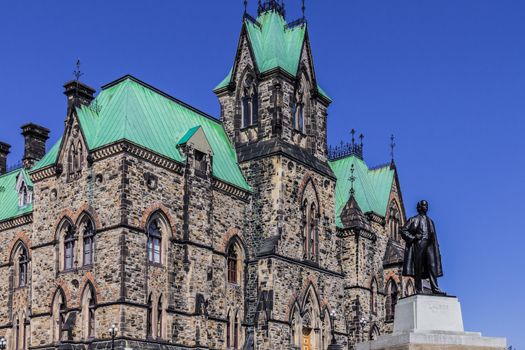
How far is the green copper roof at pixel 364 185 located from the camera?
56594mm

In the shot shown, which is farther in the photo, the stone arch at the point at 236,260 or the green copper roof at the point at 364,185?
the green copper roof at the point at 364,185

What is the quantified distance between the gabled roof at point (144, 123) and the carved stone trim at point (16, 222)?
430 centimetres

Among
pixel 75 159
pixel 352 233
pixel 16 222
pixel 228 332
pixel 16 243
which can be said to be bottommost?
pixel 228 332

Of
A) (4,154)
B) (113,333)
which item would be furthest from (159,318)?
(4,154)

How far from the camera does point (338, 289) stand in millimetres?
49344

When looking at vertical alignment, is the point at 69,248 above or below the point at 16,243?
below

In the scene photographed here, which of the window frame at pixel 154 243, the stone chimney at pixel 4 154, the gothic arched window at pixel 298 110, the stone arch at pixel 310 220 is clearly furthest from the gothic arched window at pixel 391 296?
the stone chimney at pixel 4 154

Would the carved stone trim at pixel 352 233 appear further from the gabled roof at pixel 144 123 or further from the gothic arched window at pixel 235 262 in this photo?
the gothic arched window at pixel 235 262

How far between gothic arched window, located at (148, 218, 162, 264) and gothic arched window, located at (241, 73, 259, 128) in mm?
11951

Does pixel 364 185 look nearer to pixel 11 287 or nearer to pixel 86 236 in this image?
pixel 86 236

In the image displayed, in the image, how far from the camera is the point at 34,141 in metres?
52.4

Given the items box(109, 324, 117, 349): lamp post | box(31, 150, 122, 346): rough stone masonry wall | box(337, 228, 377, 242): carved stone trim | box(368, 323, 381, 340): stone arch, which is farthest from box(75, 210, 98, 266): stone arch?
box(368, 323, 381, 340): stone arch

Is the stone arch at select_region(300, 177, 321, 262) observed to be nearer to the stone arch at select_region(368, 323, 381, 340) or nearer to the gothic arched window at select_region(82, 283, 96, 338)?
the stone arch at select_region(368, 323, 381, 340)

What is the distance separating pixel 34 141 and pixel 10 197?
178 inches
